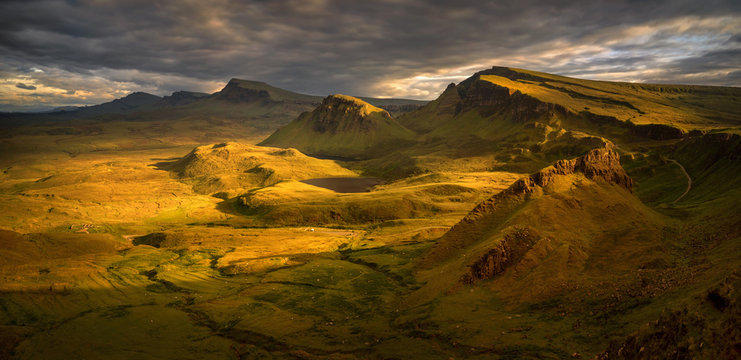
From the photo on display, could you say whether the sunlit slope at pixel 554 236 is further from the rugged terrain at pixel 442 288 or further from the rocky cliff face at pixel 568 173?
the rugged terrain at pixel 442 288

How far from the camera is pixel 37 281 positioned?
75.9 m

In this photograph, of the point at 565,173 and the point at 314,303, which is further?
the point at 565,173

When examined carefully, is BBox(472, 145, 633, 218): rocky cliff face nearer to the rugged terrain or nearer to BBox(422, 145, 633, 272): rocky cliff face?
BBox(422, 145, 633, 272): rocky cliff face

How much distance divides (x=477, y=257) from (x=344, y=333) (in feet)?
94.4

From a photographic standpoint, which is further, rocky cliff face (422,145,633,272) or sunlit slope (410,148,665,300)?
rocky cliff face (422,145,633,272)

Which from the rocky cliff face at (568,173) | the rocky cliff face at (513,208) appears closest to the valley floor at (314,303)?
the rocky cliff face at (513,208)

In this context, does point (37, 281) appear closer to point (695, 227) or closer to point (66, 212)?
point (66, 212)

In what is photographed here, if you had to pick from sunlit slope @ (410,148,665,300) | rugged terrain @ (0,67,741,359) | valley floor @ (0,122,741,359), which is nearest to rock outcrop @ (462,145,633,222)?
sunlit slope @ (410,148,665,300)

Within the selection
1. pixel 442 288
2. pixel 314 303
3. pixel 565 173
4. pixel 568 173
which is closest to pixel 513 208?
pixel 565 173

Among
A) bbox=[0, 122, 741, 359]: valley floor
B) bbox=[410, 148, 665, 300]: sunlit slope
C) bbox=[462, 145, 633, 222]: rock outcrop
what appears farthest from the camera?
bbox=[462, 145, 633, 222]: rock outcrop

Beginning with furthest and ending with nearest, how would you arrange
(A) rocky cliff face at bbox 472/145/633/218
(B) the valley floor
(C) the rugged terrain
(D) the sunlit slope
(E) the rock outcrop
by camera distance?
(A) rocky cliff face at bbox 472/145/633/218
(E) the rock outcrop
(D) the sunlit slope
(B) the valley floor
(C) the rugged terrain

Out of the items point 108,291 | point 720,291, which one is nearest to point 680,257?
point 720,291

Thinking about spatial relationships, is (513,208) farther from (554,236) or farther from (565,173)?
(565,173)

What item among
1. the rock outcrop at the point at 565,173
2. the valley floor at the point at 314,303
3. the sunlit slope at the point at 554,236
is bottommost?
the valley floor at the point at 314,303
